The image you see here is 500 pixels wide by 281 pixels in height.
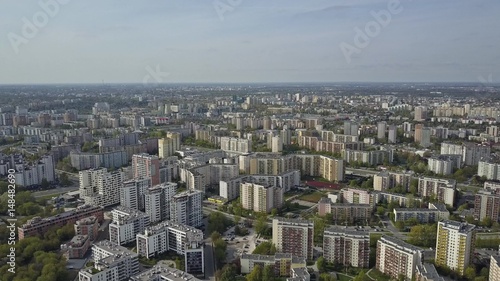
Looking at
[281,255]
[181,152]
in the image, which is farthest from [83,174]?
[281,255]

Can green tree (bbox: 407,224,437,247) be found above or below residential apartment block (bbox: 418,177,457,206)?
below

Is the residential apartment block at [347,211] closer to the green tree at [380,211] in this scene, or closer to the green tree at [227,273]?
the green tree at [380,211]

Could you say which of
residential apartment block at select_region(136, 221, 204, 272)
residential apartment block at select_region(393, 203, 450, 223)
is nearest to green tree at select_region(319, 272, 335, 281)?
residential apartment block at select_region(136, 221, 204, 272)

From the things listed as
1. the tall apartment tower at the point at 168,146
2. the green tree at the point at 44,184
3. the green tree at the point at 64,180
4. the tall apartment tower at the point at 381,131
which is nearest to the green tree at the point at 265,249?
the green tree at the point at 64,180

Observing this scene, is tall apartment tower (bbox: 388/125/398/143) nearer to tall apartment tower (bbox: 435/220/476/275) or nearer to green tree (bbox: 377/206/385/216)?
green tree (bbox: 377/206/385/216)

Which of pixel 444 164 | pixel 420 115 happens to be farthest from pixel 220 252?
pixel 420 115

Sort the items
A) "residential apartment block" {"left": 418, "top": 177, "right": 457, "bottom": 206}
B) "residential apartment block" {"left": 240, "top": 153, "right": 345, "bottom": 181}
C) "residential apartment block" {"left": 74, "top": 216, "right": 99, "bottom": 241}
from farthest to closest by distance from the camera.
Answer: "residential apartment block" {"left": 240, "top": 153, "right": 345, "bottom": 181}, "residential apartment block" {"left": 418, "top": 177, "right": 457, "bottom": 206}, "residential apartment block" {"left": 74, "top": 216, "right": 99, "bottom": 241}
